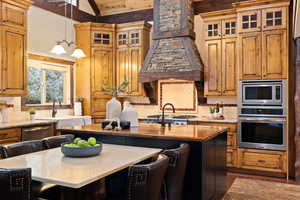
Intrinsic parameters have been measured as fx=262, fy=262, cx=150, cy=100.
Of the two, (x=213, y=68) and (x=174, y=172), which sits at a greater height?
(x=213, y=68)

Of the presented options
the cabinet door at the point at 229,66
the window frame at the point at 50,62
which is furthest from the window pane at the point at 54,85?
the cabinet door at the point at 229,66

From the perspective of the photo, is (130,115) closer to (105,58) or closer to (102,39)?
(105,58)

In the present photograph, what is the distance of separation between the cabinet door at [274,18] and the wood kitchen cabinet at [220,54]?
0.58 meters

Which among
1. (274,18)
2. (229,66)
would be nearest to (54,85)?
(229,66)

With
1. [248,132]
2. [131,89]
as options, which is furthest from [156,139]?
[131,89]

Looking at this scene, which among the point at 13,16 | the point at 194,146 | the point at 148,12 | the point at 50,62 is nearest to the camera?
the point at 194,146

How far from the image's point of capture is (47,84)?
5793 millimetres

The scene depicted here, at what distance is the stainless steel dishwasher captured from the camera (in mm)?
4246

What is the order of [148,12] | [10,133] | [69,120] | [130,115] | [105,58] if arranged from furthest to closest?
[148,12], [105,58], [69,120], [10,133], [130,115]

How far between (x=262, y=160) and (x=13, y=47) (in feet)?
15.5

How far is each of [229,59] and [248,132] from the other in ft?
4.83

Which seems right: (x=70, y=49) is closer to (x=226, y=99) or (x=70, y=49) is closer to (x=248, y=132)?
(x=226, y=99)

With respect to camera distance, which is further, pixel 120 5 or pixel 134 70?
pixel 120 5

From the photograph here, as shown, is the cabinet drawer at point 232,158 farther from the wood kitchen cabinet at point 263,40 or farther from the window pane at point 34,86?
the window pane at point 34,86
